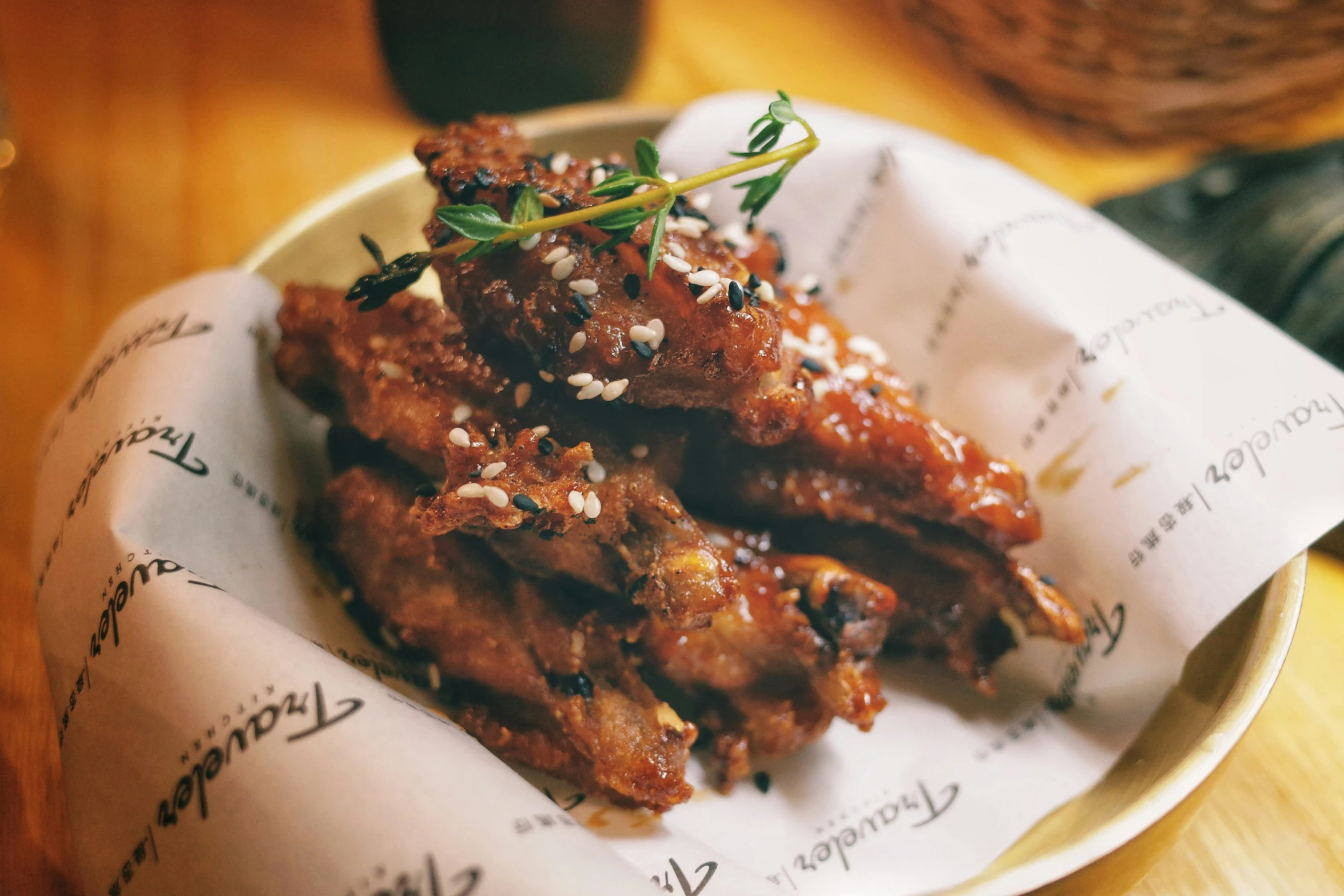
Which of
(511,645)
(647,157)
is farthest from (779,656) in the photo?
(647,157)

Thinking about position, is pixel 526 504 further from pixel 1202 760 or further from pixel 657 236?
pixel 1202 760

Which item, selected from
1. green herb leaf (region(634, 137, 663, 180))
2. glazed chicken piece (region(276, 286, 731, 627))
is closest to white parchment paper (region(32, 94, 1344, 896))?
glazed chicken piece (region(276, 286, 731, 627))

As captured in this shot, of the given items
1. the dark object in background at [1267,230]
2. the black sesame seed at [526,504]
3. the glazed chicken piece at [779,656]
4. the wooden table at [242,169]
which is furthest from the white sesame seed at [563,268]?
the dark object in background at [1267,230]

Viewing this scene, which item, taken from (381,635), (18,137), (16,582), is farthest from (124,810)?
(18,137)

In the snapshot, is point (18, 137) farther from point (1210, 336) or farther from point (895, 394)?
point (1210, 336)

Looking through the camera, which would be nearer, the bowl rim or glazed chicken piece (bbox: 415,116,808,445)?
the bowl rim

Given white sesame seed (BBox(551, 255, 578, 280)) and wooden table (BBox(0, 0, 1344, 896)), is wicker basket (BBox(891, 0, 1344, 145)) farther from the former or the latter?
white sesame seed (BBox(551, 255, 578, 280))
